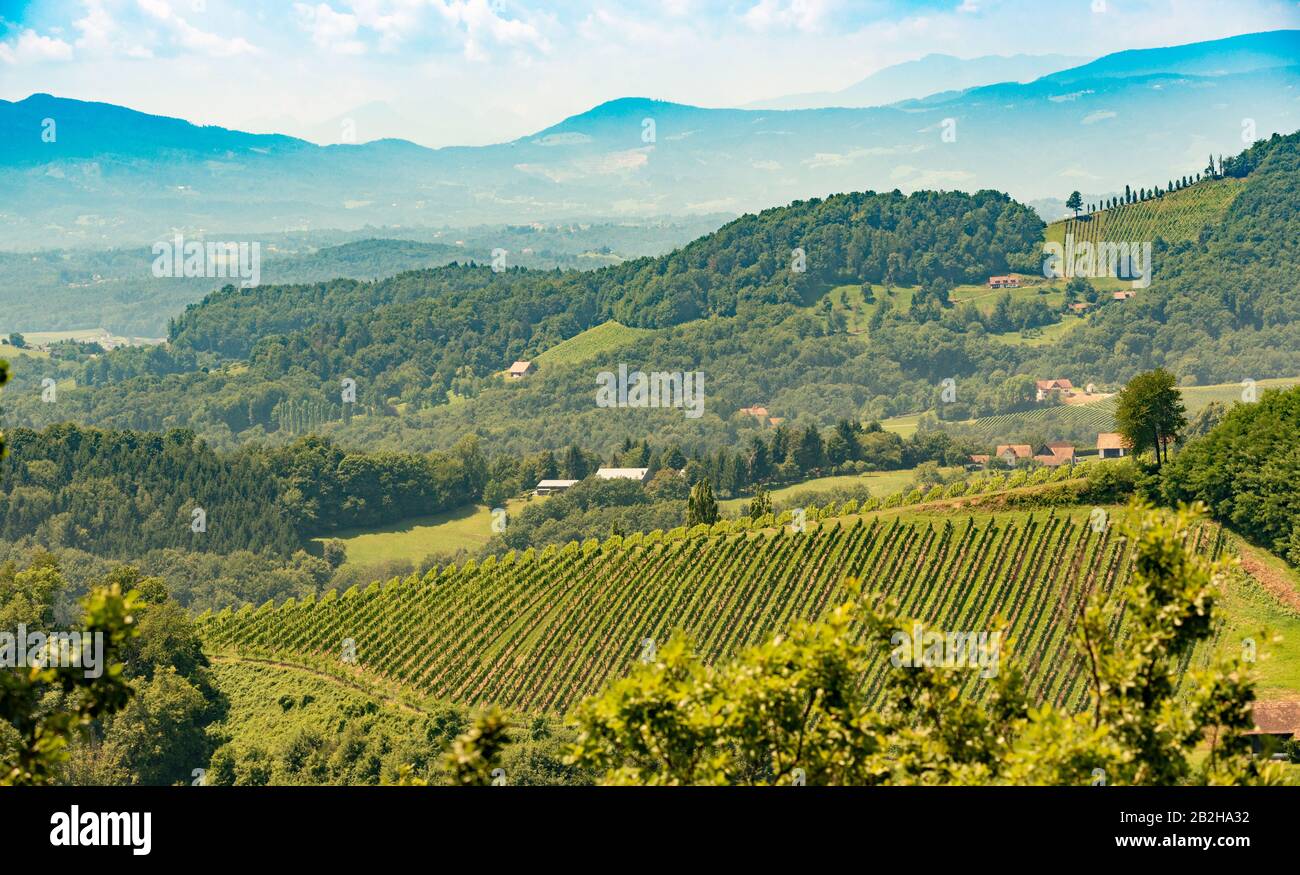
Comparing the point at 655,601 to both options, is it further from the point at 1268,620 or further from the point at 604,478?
the point at 604,478

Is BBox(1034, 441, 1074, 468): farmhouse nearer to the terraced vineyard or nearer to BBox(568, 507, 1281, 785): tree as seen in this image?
the terraced vineyard

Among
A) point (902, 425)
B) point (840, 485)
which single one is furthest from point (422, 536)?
point (902, 425)

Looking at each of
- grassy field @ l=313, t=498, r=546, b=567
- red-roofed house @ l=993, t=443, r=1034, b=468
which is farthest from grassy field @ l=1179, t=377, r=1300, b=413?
grassy field @ l=313, t=498, r=546, b=567

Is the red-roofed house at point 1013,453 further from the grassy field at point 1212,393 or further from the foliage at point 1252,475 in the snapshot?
the foliage at point 1252,475

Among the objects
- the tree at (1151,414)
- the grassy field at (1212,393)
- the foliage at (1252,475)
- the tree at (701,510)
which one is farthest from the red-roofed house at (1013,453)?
the foliage at (1252,475)
